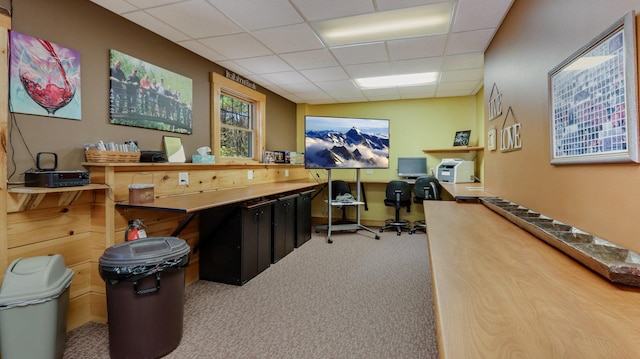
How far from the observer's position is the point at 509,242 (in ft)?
4.47

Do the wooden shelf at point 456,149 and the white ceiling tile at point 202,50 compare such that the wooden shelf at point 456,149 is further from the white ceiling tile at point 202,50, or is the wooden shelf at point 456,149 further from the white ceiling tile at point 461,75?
the white ceiling tile at point 202,50

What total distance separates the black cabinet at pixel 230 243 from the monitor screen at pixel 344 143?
1505mm

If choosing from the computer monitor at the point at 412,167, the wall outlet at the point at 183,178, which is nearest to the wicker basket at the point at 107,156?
the wall outlet at the point at 183,178

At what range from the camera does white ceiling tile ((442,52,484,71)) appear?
3.57 m

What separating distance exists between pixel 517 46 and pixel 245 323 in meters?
2.93

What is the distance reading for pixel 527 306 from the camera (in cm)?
76

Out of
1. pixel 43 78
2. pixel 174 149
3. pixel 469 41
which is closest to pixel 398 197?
pixel 469 41

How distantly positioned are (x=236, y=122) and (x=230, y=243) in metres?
2.14

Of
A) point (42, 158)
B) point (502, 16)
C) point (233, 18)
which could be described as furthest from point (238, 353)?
point (502, 16)

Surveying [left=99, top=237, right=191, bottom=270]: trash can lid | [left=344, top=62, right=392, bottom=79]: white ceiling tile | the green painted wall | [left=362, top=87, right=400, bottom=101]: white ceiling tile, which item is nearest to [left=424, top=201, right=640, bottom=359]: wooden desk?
[left=99, top=237, right=191, bottom=270]: trash can lid

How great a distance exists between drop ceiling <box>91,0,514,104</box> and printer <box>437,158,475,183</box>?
1.24 metres

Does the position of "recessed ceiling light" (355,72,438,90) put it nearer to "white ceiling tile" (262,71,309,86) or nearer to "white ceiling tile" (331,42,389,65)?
"white ceiling tile" (331,42,389,65)

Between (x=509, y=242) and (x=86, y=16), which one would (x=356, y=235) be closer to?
(x=509, y=242)

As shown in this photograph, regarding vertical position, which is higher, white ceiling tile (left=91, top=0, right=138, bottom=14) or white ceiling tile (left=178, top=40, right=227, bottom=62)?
white ceiling tile (left=178, top=40, right=227, bottom=62)
